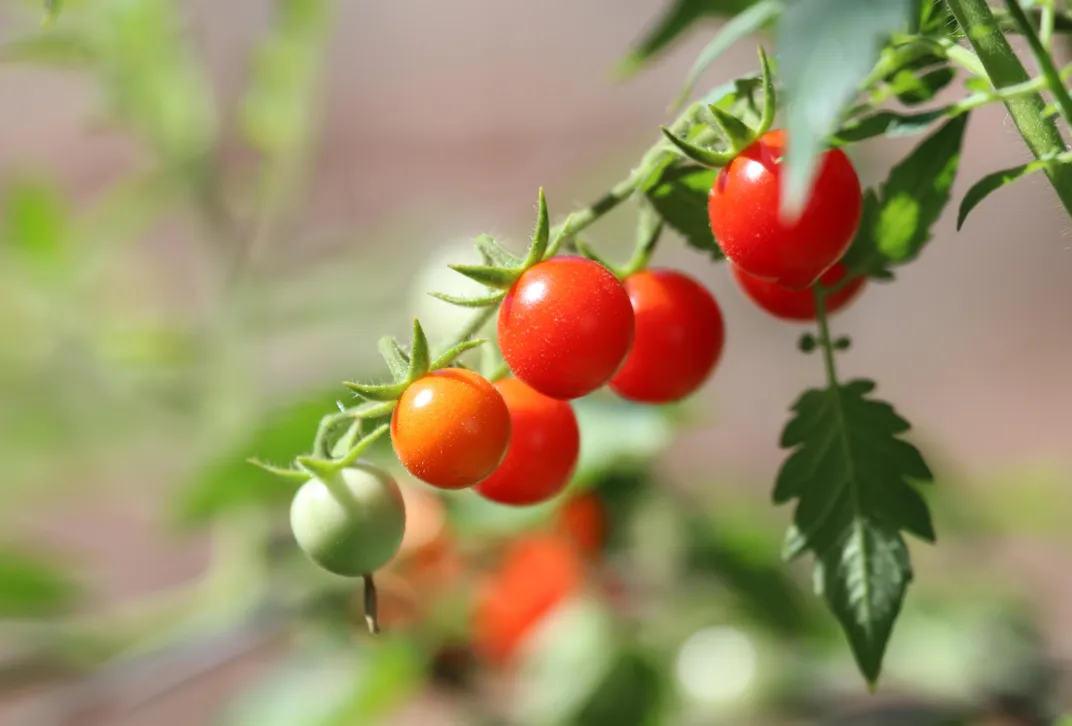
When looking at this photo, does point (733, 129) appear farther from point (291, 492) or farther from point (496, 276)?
point (291, 492)

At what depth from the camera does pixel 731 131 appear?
0.33m

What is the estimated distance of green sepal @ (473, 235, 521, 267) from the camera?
14.1 inches

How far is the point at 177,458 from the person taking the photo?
127 cm

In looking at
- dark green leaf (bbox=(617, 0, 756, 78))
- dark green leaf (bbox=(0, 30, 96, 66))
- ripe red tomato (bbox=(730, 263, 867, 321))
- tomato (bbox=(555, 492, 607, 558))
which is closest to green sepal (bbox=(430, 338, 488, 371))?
ripe red tomato (bbox=(730, 263, 867, 321))

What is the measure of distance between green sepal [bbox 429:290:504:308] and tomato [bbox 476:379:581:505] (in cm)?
5

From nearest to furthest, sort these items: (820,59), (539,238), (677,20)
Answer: (820,59) → (539,238) → (677,20)

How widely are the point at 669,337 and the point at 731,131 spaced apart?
9cm

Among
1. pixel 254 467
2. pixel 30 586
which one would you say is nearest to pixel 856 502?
pixel 254 467

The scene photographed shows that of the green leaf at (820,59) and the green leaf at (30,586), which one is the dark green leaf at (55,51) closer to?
the green leaf at (30,586)

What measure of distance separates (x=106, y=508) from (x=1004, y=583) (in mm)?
1467

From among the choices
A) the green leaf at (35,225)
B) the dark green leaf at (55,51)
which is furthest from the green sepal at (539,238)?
the green leaf at (35,225)

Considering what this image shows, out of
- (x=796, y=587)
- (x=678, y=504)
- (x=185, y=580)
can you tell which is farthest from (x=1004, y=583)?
(x=185, y=580)

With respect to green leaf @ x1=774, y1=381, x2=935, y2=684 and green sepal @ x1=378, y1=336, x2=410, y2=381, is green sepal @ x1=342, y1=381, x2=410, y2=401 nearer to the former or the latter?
green sepal @ x1=378, y1=336, x2=410, y2=381

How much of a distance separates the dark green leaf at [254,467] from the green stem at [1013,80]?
1.43ft
